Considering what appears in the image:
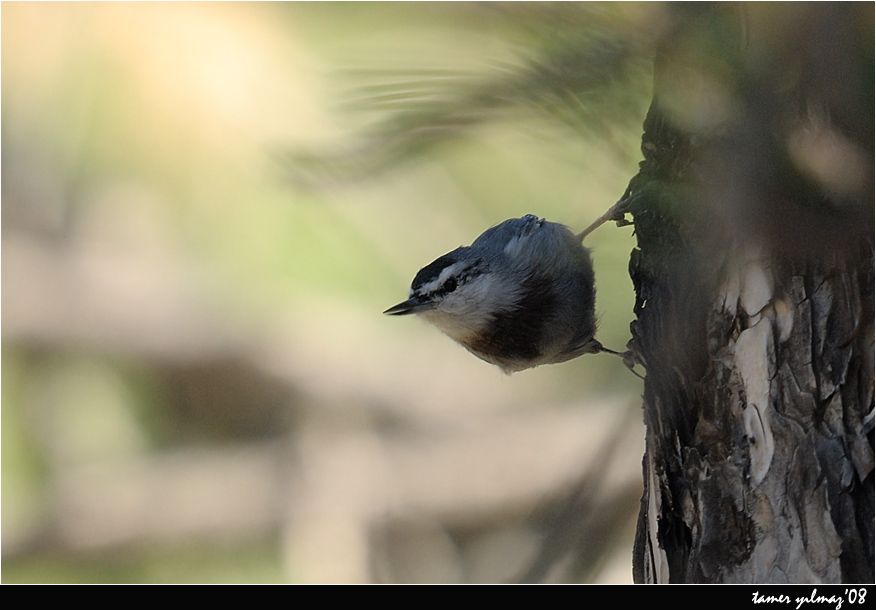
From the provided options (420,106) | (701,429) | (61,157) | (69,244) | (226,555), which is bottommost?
(226,555)

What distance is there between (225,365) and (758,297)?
2.35 meters

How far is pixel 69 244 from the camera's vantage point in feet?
10.9

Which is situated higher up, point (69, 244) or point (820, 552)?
point (69, 244)

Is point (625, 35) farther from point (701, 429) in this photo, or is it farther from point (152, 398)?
point (152, 398)

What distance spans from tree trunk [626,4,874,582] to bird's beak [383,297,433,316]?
0.71m

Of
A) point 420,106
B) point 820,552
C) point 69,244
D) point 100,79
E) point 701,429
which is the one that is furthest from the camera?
point 69,244

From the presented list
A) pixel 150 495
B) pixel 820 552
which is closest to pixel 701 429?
pixel 820 552

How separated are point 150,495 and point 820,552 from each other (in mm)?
2541

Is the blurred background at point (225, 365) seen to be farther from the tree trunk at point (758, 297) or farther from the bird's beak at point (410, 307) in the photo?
the tree trunk at point (758, 297)

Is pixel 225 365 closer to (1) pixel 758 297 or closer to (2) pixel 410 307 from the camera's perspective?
(2) pixel 410 307

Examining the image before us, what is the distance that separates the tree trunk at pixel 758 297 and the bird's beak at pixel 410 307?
2.33 feet

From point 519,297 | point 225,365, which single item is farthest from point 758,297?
point 225,365

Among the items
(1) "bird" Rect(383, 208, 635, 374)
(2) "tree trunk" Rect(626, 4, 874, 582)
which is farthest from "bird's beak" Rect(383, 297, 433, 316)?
(2) "tree trunk" Rect(626, 4, 874, 582)

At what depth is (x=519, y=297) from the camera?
2254 millimetres
